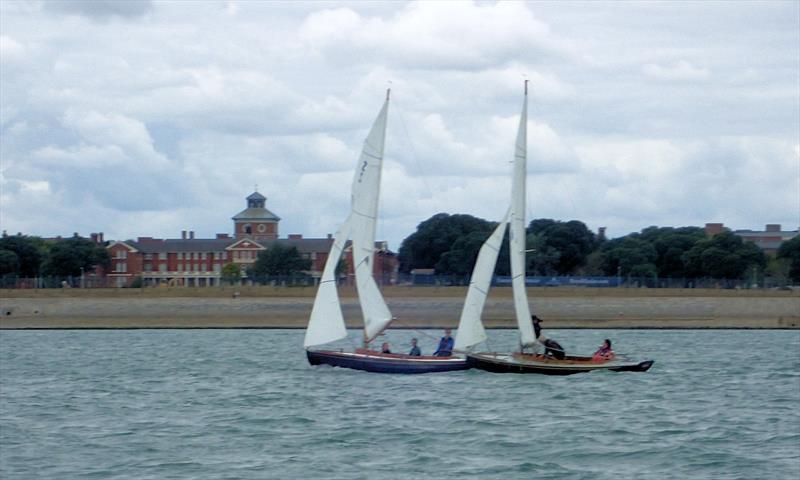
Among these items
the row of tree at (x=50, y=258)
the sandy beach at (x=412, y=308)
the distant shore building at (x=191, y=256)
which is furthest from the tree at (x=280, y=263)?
the sandy beach at (x=412, y=308)

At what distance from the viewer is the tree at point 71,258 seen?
153500 mm

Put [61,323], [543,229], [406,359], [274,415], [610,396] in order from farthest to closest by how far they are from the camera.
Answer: [543,229]
[61,323]
[406,359]
[610,396]
[274,415]

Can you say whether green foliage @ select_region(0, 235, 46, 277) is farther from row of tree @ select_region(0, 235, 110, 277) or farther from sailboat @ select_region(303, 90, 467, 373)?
sailboat @ select_region(303, 90, 467, 373)

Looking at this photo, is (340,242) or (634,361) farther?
(340,242)

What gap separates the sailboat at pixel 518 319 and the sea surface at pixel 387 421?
0.68 m

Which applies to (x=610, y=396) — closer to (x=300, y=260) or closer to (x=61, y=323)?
(x=61, y=323)

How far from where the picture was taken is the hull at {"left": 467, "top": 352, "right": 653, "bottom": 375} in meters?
46.1

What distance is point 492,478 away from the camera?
2619cm

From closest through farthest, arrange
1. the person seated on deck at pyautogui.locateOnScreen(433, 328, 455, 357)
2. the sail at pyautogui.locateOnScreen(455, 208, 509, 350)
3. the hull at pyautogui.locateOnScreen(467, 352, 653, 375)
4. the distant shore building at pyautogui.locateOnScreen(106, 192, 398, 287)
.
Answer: the hull at pyautogui.locateOnScreen(467, 352, 653, 375) → the person seated on deck at pyautogui.locateOnScreen(433, 328, 455, 357) → the sail at pyautogui.locateOnScreen(455, 208, 509, 350) → the distant shore building at pyautogui.locateOnScreen(106, 192, 398, 287)

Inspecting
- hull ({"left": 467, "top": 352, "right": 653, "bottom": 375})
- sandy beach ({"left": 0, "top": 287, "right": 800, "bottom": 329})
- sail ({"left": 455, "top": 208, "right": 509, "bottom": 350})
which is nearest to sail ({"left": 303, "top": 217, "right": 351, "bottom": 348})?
sail ({"left": 455, "top": 208, "right": 509, "bottom": 350})

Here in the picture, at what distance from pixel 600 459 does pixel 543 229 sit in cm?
13092

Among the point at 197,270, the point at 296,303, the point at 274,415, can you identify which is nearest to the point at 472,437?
the point at 274,415

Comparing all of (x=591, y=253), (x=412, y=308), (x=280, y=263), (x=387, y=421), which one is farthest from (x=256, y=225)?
(x=387, y=421)

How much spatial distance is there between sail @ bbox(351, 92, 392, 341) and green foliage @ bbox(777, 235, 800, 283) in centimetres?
9668
